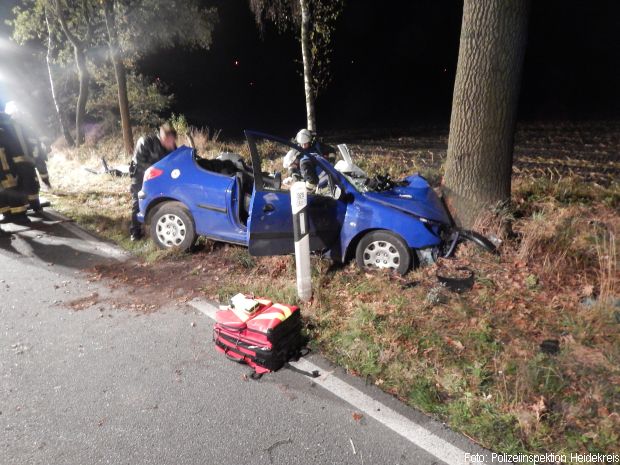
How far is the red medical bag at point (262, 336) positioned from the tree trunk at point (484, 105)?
2.66 meters

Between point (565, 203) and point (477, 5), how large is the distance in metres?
2.84

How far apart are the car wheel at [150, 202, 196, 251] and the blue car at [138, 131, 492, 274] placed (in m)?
0.02

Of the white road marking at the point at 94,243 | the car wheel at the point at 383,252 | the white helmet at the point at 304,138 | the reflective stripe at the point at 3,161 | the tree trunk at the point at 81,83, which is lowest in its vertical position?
the white road marking at the point at 94,243

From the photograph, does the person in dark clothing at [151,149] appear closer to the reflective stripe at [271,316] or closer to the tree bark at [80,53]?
the reflective stripe at [271,316]

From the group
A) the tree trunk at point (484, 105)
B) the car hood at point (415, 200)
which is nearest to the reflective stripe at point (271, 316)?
the car hood at point (415, 200)

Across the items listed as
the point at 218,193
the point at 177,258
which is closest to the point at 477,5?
the point at 218,193

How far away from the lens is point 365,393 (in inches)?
130

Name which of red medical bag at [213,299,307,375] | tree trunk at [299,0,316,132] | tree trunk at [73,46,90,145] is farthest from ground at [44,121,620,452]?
tree trunk at [73,46,90,145]

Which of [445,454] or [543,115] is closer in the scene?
[445,454]

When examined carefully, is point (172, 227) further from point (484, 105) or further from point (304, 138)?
point (484, 105)

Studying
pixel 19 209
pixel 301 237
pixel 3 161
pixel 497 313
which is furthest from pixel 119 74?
pixel 497 313

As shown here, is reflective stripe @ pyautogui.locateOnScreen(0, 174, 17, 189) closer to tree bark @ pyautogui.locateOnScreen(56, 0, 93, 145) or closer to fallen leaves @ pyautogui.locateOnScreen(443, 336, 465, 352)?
fallen leaves @ pyautogui.locateOnScreen(443, 336, 465, 352)

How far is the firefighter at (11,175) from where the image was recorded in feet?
25.5

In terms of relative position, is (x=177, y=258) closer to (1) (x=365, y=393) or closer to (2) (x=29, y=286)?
(2) (x=29, y=286)
